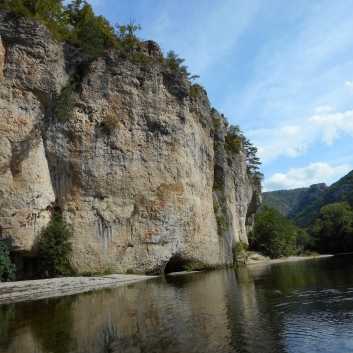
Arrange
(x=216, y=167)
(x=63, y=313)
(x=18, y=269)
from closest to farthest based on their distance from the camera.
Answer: (x=63, y=313), (x=18, y=269), (x=216, y=167)

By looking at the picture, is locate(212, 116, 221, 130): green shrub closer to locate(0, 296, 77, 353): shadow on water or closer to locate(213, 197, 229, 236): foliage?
locate(213, 197, 229, 236): foliage

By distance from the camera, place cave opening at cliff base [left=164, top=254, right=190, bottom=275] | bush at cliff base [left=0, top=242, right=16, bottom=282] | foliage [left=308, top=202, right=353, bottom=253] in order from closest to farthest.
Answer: bush at cliff base [left=0, top=242, right=16, bottom=282]
cave opening at cliff base [left=164, top=254, right=190, bottom=275]
foliage [left=308, top=202, right=353, bottom=253]

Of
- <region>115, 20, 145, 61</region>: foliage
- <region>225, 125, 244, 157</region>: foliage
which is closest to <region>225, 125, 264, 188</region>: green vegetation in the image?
<region>225, 125, 244, 157</region>: foliage

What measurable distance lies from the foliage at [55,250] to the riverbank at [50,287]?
2737mm

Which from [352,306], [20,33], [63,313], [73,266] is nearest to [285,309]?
[352,306]

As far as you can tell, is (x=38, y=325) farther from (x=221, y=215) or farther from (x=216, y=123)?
(x=216, y=123)

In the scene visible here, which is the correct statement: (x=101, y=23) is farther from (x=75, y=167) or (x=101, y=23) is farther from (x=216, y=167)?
(x=216, y=167)

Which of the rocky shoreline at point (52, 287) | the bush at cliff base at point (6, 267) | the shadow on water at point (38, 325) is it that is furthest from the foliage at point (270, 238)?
the shadow on water at point (38, 325)

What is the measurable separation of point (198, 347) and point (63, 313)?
6.92 meters

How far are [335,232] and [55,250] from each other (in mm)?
65329

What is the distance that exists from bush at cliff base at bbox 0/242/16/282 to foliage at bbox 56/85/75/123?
1077cm

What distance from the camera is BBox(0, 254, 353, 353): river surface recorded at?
8.66m

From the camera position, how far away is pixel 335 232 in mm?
74250

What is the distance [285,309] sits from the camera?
489 inches
